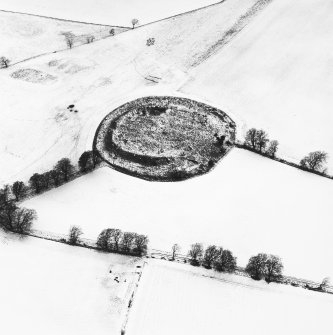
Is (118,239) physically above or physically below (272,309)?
above

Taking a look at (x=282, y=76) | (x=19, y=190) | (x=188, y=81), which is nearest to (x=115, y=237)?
(x=19, y=190)

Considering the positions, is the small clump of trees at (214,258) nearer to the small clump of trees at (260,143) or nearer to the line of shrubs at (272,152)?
the line of shrubs at (272,152)

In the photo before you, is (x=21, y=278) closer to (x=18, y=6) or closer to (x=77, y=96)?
(x=77, y=96)

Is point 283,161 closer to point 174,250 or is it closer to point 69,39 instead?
point 174,250

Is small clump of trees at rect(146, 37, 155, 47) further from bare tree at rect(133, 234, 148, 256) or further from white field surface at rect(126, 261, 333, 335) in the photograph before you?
white field surface at rect(126, 261, 333, 335)

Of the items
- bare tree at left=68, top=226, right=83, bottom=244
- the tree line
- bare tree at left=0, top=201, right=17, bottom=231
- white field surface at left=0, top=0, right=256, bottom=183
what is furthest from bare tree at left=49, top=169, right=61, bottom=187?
the tree line

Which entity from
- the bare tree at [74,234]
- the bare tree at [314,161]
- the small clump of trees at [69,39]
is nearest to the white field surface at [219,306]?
the bare tree at [74,234]

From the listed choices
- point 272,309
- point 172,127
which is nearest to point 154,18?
point 172,127
